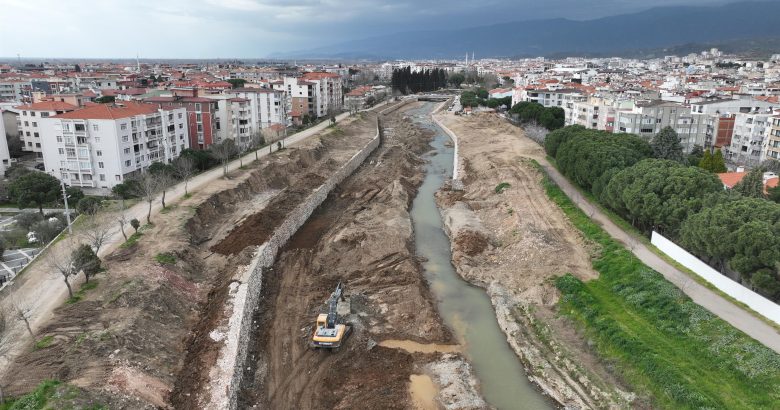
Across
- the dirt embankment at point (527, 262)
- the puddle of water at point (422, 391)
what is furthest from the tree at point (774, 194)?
the puddle of water at point (422, 391)

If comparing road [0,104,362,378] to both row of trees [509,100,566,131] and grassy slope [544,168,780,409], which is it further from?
row of trees [509,100,566,131]

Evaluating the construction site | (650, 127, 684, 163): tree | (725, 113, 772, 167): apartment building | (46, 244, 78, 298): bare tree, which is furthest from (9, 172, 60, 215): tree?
(725, 113, 772, 167): apartment building

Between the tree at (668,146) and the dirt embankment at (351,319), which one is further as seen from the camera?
the tree at (668,146)

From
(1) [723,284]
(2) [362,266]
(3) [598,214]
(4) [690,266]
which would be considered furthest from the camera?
(3) [598,214]

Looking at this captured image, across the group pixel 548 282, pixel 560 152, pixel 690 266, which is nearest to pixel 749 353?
pixel 690 266

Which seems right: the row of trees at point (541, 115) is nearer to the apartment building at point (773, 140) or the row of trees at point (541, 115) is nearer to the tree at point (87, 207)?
the apartment building at point (773, 140)

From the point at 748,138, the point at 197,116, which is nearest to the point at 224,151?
the point at 197,116

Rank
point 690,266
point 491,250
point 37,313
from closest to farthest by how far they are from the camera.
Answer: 1. point 37,313
2. point 690,266
3. point 491,250

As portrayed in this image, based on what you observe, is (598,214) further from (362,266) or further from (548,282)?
(362,266)
